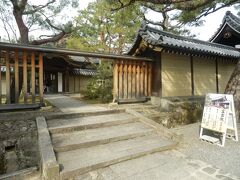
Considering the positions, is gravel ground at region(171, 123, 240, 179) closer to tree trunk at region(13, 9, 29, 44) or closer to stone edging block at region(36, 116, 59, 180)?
stone edging block at region(36, 116, 59, 180)

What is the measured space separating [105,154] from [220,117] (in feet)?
10.7

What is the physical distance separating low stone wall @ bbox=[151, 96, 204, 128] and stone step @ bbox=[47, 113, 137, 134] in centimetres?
147

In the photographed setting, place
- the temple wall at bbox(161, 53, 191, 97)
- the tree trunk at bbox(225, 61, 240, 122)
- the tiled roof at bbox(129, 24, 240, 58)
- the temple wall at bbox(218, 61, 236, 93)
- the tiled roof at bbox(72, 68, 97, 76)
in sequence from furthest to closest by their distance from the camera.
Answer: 1. the tiled roof at bbox(72, 68, 97, 76)
2. the temple wall at bbox(218, 61, 236, 93)
3. the temple wall at bbox(161, 53, 191, 97)
4. the tiled roof at bbox(129, 24, 240, 58)
5. the tree trunk at bbox(225, 61, 240, 122)

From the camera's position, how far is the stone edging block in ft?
11.0

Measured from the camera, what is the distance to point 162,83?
27.9 ft

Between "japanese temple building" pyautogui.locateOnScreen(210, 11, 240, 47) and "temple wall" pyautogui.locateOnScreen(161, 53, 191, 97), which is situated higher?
"japanese temple building" pyautogui.locateOnScreen(210, 11, 240, 47)

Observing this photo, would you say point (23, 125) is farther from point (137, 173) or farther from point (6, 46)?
point (137, 173)

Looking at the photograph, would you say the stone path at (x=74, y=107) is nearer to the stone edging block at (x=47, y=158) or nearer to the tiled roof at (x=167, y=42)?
the stone edging block at (x=47, y=158)

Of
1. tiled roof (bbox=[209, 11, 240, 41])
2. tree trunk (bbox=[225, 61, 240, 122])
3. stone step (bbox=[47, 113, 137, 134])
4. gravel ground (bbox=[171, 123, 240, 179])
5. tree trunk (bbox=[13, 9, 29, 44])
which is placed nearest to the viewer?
gravel ground (bbox=[171, 123, 240, 179])

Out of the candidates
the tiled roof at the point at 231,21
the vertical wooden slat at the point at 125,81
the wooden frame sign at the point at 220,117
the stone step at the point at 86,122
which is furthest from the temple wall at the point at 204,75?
the stone step at the point at 86,122

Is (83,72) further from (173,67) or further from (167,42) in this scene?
(167,42)

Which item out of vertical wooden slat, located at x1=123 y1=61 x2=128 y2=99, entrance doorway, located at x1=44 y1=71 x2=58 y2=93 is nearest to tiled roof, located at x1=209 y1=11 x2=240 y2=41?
vertical wooden slat, located at x1=123 y1=61 x2=128 y2=99

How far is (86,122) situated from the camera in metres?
5.72

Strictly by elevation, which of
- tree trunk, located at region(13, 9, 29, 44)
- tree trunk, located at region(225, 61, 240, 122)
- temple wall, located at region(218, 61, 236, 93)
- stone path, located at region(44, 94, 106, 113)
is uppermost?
tree trunk, located at region(13, 9, 29, 44)
